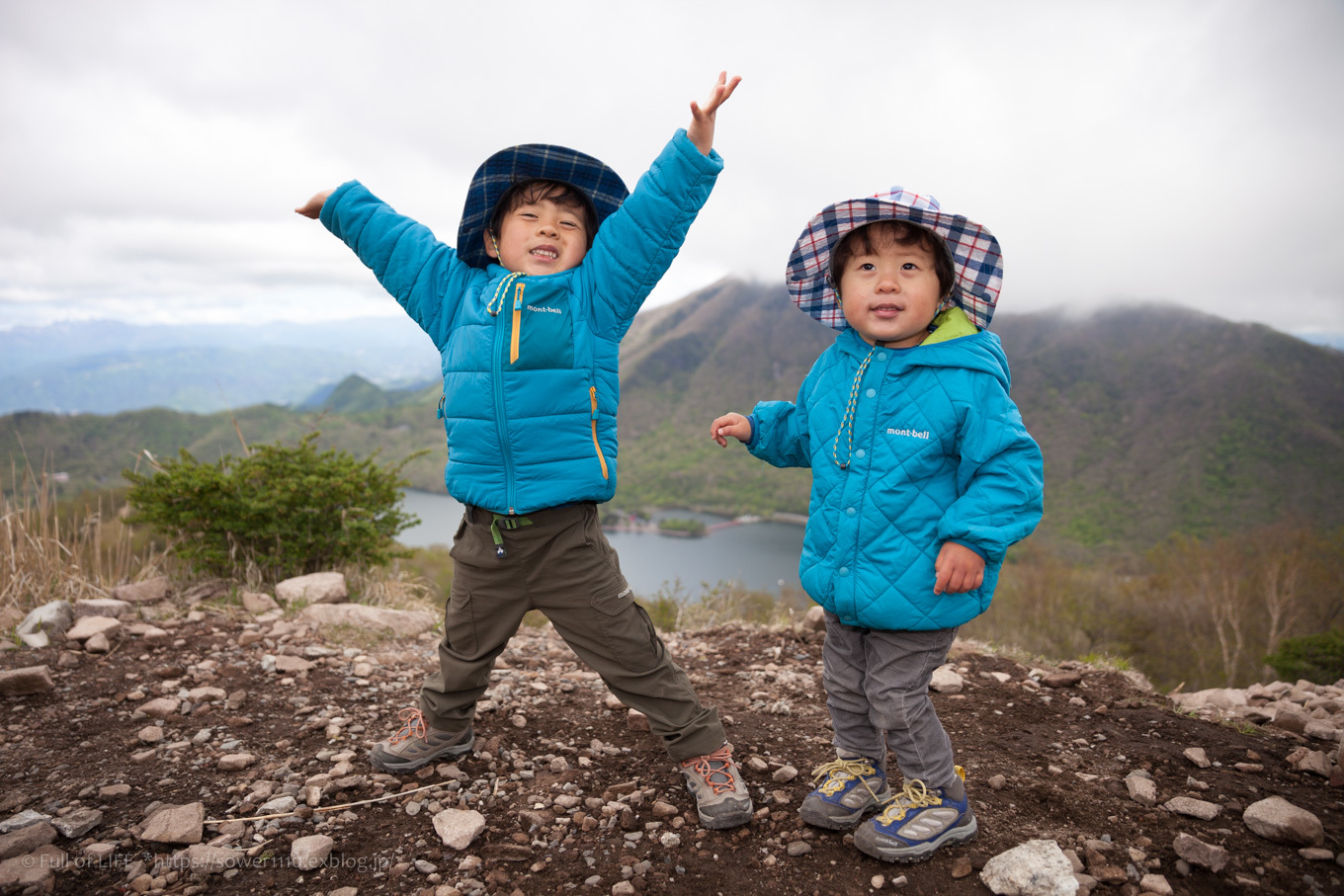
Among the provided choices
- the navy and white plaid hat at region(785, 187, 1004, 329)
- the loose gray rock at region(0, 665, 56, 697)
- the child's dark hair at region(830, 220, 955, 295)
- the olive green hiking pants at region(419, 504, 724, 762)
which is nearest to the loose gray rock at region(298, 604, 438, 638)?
the loose gray rock at region(0, 665, 56, 697)

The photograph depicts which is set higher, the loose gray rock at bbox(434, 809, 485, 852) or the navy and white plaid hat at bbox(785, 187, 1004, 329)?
the navy and white plaid hat at bbox(785, 187, 1004, 329)

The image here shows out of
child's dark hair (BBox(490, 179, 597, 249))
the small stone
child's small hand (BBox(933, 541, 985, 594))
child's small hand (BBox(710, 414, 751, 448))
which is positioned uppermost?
child's dark hair (BBox(490, 179, 597, 249))

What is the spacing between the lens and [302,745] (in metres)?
2.67

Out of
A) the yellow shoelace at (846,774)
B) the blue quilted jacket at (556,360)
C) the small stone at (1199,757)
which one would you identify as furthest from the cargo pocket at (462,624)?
the small stone at (1199,757)

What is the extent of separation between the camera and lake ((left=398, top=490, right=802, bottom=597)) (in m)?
49.5

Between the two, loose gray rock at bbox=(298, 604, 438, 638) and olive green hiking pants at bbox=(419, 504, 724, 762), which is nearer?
olive green hiking pants at bbox=(419, 504, 724, 762)

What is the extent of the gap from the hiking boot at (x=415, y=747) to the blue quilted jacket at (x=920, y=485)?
1.48 m

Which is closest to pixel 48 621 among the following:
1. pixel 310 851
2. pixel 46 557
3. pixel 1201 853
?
pixel 46 557

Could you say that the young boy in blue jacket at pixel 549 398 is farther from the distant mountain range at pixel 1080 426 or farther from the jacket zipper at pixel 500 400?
the distant mountain range at pixel 1080 426

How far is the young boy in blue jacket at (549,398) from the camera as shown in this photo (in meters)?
2.20

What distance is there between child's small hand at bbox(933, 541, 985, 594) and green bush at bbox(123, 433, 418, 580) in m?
4.33

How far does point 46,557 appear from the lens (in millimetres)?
4312

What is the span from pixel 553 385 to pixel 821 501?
92 centimetres

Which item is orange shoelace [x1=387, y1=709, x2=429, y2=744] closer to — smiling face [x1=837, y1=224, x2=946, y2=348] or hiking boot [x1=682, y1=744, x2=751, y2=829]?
hiking boot [x1=682, y1=744, x2=751, y2=829]
